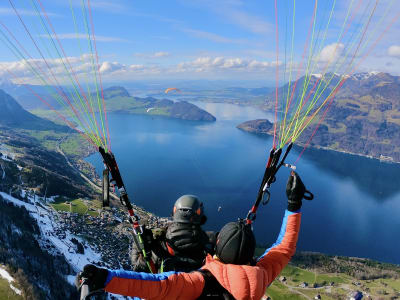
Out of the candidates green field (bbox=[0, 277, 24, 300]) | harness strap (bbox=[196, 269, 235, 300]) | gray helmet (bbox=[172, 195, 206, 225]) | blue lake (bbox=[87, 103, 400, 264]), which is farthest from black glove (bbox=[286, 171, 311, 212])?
blue lake (bbox=[87, 103, 400, 264])

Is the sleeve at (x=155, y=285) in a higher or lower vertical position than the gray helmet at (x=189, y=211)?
lower

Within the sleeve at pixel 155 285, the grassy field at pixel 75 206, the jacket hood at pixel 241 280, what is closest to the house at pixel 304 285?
the grassy field at pixel 75 206

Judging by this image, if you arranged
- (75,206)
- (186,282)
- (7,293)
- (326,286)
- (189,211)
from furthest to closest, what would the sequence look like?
(75,206) → (326,286) → (7,293) → (189,211) → (186,282)

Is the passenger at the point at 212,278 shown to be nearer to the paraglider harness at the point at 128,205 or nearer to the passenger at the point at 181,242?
the passenger at the point at 181,242

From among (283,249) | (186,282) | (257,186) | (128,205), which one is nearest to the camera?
(186,282)

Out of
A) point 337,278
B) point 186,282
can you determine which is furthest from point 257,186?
point 186,282

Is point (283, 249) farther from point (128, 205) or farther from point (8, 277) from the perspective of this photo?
point (8, 277)
